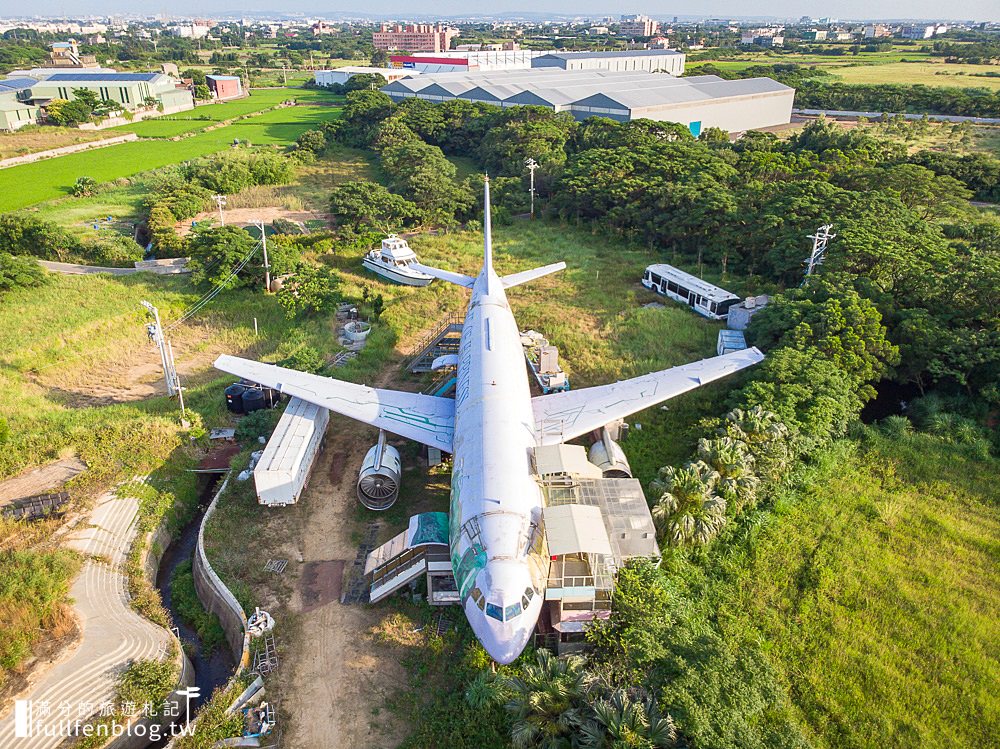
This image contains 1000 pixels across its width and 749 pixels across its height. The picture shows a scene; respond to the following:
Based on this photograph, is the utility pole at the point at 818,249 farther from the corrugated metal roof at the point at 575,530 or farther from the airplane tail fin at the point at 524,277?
the corrugated metal roof at the point at 575,530

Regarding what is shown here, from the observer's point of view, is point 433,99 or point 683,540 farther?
point 433,99

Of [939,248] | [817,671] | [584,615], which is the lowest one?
[817,671]

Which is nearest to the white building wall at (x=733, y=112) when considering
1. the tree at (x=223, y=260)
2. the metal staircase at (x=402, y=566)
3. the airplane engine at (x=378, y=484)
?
the tree at (x=223, y=260)

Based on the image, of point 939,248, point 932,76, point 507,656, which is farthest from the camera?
point 932,76

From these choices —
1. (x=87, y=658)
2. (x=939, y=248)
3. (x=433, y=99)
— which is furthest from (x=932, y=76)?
(x=87, y=658)

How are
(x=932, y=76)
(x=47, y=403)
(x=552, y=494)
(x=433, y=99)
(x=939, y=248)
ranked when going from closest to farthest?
(x=552, y=494) → (x=47, y=403) → (x=939, y=248) → (x=433, y=99) → (x=932, y=76)

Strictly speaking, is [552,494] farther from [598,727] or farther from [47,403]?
[47,403]

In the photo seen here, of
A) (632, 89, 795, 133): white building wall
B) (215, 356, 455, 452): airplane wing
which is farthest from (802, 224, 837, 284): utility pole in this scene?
(632, 89, 795, 133): white building wall
